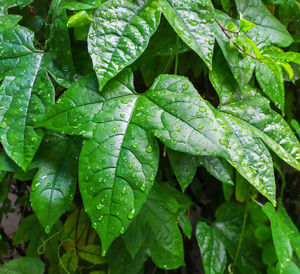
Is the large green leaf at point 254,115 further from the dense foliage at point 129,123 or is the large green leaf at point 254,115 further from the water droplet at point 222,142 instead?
the water droplet at point 222,142

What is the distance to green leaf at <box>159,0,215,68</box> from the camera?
1.96ft

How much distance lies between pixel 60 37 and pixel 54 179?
290 millimetres

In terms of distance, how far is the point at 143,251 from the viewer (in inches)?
29.2

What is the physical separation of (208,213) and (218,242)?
38 centimetres

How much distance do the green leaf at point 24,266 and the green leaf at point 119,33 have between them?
465 mm

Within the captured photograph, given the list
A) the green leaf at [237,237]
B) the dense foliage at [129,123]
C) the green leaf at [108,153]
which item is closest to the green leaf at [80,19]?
the dense foliage at [129,123]

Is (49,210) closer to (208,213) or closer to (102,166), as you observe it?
(102,166)

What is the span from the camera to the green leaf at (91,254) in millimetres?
811

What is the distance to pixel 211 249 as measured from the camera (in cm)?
83

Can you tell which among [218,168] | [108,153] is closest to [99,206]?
[108,153]

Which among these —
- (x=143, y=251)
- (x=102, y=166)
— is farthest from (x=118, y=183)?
(x=143, y=251)

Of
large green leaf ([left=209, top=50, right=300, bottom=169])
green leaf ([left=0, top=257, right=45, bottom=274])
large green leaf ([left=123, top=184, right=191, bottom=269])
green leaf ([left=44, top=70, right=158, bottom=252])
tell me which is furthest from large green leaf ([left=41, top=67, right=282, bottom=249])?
green leaf ([left=0, top=257, right=45, bottom=274])

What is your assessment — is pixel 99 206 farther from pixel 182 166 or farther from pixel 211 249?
pixel 211 249

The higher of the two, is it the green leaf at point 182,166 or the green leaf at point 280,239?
the green leaf at point 182,166
